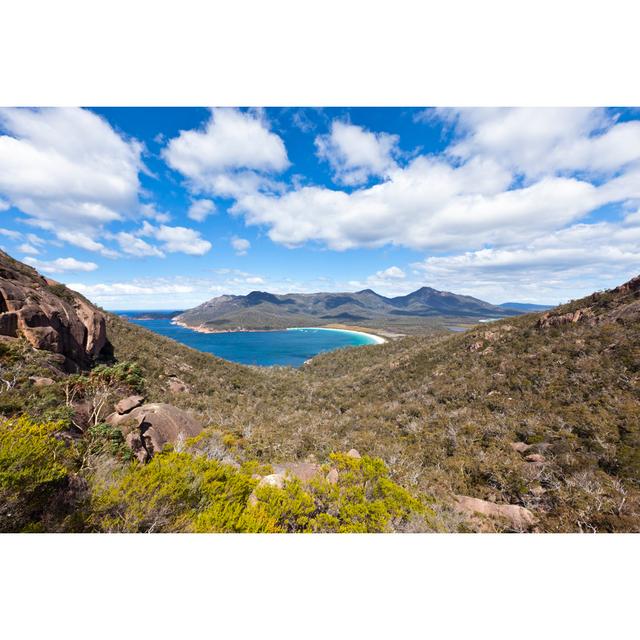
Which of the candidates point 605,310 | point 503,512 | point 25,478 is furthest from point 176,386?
point 605,310

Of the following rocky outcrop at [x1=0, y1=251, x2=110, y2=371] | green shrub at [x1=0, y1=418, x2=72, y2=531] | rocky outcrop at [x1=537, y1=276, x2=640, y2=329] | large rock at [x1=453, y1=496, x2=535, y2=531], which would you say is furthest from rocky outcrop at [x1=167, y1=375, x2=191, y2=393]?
rocky outcrop at [x1=537, y1=276, x2=640, y2=329]

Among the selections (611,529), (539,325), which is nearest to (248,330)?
(539,325)

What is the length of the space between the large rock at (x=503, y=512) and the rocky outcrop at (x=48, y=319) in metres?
17.8

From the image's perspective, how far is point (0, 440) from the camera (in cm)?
391

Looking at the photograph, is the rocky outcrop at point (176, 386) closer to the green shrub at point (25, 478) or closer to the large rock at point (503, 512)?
the green shrub at point (25, 478)

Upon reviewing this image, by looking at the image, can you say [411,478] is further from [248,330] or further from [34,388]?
[248,330]

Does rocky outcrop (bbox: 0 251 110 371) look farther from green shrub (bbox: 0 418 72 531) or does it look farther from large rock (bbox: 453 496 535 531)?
large rock (bbox: 453 496 535 531)

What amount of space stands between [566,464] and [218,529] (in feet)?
33.6

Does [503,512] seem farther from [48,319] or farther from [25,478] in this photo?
[48,319]

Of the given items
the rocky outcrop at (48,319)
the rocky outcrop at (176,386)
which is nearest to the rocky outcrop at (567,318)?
the rocky outcrop at (176,386)

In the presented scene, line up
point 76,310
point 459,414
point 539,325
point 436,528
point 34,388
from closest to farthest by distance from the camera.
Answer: point 436,528 → point 34,388 → point 459,414 → point 76,310 → point 539,325

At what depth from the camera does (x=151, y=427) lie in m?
8.71

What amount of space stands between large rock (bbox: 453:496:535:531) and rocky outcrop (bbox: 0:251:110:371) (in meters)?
17.8

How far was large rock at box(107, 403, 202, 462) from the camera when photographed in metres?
8.15
